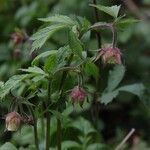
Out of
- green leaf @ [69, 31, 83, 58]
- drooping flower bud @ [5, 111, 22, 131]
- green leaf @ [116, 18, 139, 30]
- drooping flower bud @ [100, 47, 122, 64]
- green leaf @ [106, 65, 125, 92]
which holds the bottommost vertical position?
green leaf @ [106, 65, 125, 92]

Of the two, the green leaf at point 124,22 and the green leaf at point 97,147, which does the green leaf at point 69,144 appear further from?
the green leaf at point 124,22

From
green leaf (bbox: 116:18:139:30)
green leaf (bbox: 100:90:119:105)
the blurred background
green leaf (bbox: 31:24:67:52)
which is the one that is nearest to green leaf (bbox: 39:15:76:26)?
green leaf (bbox: 31:24:67:52)

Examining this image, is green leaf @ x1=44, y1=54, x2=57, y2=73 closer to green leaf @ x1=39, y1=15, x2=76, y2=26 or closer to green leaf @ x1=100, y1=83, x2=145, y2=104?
green leaf @ x1=39, y1=15, x2=76, y2=26

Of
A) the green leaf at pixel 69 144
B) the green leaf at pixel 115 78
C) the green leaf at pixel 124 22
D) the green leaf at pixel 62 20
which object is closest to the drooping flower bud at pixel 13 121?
the green leaf at pixel 62 20

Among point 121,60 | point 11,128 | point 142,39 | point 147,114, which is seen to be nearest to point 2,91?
point 11,128

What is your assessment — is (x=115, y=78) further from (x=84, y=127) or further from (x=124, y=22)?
(x=124, y=22)

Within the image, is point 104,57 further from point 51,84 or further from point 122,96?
point 122,96

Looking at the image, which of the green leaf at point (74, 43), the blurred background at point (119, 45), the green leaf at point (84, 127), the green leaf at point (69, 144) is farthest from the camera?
the blurred background at point (119, 45)
